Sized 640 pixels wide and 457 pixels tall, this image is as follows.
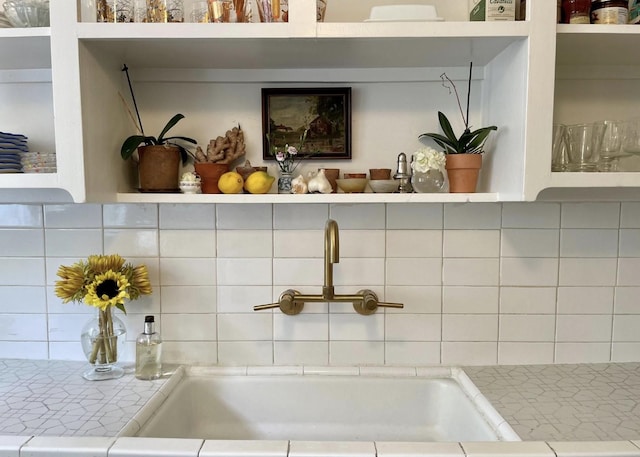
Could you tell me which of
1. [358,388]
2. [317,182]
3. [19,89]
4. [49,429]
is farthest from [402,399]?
[19,89]

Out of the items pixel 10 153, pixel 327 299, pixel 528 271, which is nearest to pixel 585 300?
pixel 528 271

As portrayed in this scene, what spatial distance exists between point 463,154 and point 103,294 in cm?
98

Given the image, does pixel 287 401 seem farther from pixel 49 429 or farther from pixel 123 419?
pixel 49 429

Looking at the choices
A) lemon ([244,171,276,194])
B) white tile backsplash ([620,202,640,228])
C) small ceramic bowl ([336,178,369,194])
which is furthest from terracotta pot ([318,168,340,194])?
white tile backsplash ([620,202,640,228])

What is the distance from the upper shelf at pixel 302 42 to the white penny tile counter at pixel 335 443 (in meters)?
0.83

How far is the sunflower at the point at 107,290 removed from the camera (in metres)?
1.24

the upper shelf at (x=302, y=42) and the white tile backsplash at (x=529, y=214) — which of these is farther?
the white tile backsplash at (x=529, y=214)

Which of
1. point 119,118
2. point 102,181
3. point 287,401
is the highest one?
point 119,118

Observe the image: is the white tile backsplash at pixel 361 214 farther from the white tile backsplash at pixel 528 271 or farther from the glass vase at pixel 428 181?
the white tile backsplash at pixel 528 271

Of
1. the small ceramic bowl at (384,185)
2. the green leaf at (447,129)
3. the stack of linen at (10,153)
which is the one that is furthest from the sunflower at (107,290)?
the green leaf at (447,129)

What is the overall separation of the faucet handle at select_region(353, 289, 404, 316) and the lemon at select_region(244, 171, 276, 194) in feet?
1.28

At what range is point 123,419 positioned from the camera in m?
1.05

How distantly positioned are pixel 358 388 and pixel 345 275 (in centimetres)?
31

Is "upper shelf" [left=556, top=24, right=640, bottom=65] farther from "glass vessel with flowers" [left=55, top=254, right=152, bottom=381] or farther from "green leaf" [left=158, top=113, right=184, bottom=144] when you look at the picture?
"glass vessel with flowers" [left=55, top=254, right=152, bottom=381]
